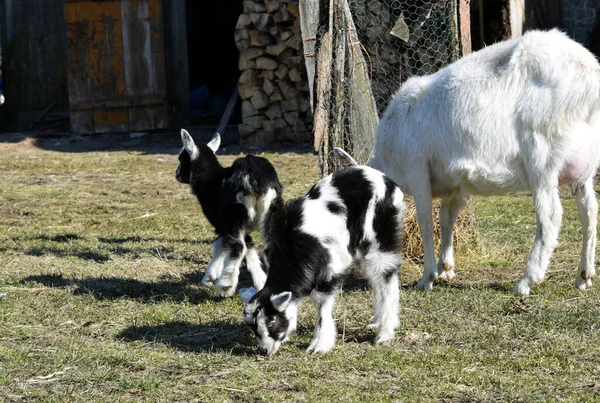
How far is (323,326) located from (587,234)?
2272mm

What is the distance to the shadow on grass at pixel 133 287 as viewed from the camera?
6180 mm

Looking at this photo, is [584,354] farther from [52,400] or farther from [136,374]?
[52,400]

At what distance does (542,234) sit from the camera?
230 inches

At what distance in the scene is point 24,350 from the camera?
4926 mm

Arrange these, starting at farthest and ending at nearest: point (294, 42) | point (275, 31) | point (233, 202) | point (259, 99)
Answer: point (259, 99) → point (275, 31) → point (294, 42) → point (233, 202)

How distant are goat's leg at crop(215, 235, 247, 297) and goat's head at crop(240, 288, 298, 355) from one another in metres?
1.22

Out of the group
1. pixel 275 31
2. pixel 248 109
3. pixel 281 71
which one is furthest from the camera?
pixel 248 109

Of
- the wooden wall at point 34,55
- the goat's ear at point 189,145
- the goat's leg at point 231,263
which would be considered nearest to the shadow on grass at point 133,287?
the goat's leg at point 231,263

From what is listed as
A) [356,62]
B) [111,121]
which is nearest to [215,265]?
[356,62]

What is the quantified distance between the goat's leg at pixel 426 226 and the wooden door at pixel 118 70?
980 cm

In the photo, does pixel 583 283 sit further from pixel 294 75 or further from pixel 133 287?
pixel 294 75

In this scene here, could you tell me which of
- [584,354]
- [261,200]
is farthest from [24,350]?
[584,354]

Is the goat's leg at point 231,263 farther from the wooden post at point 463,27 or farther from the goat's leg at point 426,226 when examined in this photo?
the wooden post at point 463,27

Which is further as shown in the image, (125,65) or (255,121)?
(125,65)
